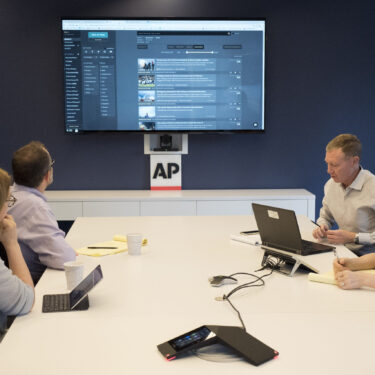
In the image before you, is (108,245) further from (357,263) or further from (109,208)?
(109,208)

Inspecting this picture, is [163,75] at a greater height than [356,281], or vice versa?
[163,75]

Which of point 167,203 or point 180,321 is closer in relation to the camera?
point 180,321

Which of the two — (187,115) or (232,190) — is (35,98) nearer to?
(187,115)

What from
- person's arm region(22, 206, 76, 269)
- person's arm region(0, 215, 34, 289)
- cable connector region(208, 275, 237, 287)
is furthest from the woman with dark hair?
cable connector region(208, 275, 237, 287)

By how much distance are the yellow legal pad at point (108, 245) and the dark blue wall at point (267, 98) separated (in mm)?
2093

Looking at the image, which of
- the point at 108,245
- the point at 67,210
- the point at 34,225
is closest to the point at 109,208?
the point at 67,210

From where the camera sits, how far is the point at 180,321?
5.53 ft

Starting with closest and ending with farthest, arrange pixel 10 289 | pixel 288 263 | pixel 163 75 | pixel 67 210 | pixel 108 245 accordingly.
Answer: pixel 10 289 < pixel 288 263 < pixel 108 245 < pixel 67 210 < pixel 163 75

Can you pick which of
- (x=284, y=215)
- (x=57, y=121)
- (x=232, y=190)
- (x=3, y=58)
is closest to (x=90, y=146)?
(x=57, y=121)

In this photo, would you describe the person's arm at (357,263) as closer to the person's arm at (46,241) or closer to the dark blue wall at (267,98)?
the person's arm at (46,241)

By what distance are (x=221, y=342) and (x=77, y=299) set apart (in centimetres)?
55

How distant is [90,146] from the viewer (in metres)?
4.81

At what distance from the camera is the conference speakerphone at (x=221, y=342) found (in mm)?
1424

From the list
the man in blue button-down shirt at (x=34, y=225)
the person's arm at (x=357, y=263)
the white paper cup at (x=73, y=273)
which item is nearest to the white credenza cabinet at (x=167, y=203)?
the man in blue button-down shirt at (x=34, y=225)
